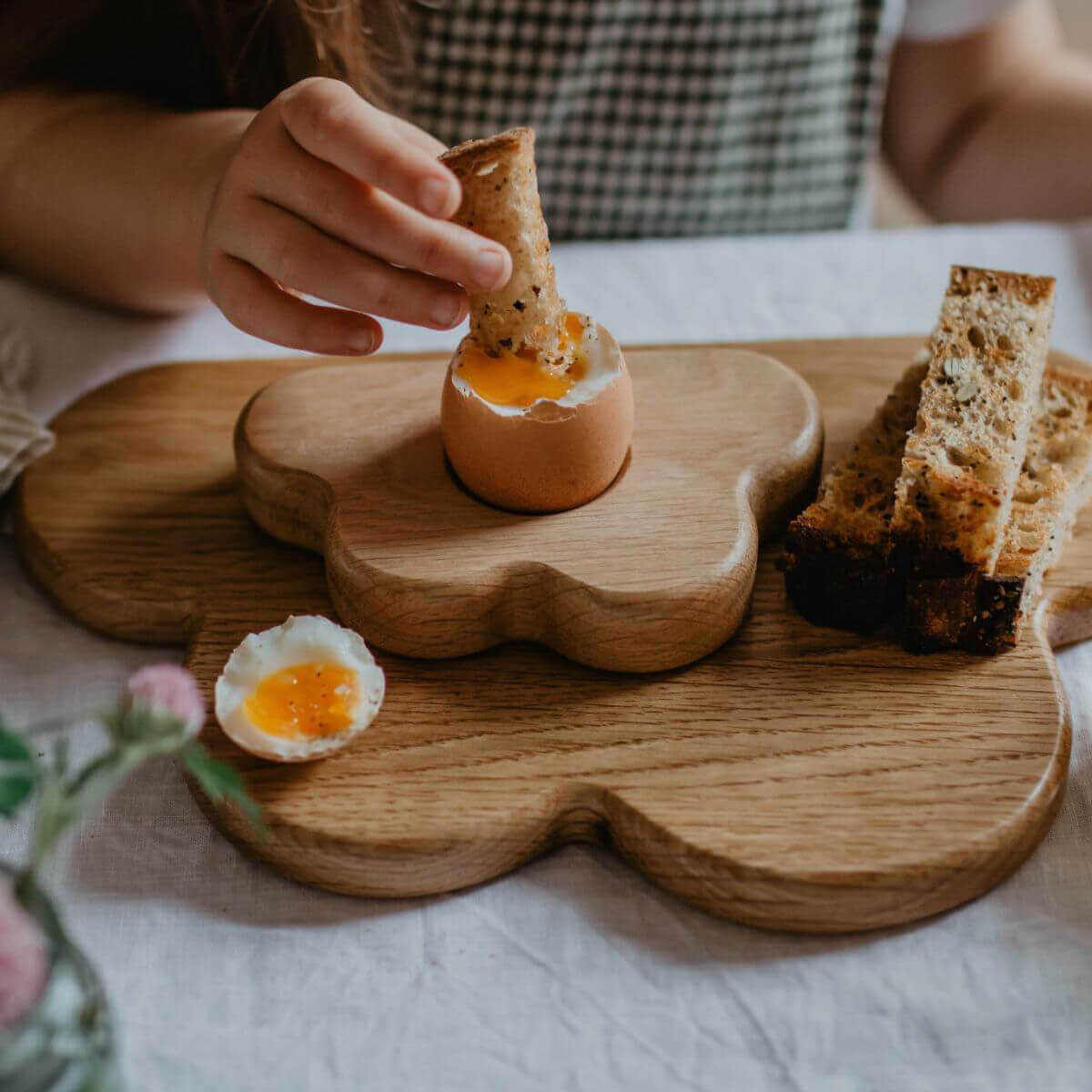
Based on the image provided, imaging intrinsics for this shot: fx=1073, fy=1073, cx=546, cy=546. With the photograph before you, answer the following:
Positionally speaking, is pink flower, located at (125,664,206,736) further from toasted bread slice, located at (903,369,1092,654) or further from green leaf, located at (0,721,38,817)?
toasted bread slice, located at (903,369,1092,654)

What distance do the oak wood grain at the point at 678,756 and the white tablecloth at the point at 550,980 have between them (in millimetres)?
24

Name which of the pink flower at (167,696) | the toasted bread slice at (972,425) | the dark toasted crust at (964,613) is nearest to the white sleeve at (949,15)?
the toasted bread slice at (972,425)

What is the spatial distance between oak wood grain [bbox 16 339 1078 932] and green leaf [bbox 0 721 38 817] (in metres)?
0.25

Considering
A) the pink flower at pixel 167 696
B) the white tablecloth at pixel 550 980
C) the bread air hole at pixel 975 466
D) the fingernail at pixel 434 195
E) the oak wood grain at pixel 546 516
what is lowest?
the white tablecloth at pixel 550 980

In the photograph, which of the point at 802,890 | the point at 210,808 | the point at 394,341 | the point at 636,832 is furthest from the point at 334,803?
the point at 394,341

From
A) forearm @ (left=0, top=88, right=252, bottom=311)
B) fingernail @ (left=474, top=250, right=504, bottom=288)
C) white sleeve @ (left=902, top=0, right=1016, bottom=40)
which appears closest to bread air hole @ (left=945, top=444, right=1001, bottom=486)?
fingernail @ (left=474, top=250, right=504, bottom=288)

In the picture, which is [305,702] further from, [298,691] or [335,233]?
[335,233]

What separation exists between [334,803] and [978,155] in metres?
1.43

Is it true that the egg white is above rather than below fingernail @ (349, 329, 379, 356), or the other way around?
below

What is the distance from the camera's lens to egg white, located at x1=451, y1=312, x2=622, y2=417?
2.76 feet

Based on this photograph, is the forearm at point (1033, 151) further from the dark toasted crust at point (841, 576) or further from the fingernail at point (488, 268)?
the fingernail at point (488, 268)

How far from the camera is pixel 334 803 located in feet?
2.47

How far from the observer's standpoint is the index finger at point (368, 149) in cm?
73

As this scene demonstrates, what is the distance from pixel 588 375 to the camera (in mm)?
866
